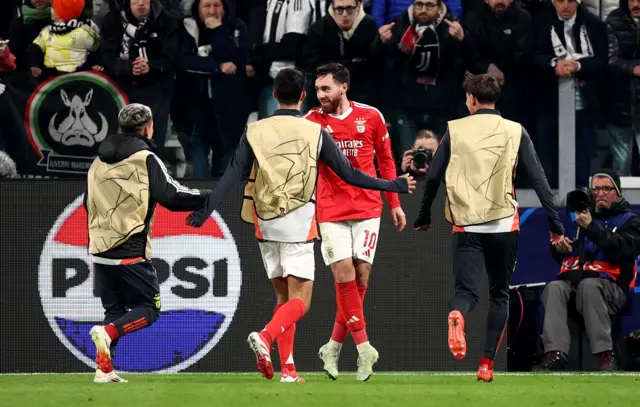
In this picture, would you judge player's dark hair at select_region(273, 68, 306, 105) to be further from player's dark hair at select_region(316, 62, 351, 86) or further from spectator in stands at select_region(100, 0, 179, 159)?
spectator in stands at select_region(100, 0, 179, 159)

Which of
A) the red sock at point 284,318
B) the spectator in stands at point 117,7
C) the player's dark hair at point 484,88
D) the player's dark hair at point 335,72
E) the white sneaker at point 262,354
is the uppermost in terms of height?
the spectator in stands at point 117,7

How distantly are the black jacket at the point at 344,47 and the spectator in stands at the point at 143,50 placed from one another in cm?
135

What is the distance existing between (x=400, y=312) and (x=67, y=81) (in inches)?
163

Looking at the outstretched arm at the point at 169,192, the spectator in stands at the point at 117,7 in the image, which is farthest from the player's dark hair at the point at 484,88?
the spectator in stands at the point at 117,7

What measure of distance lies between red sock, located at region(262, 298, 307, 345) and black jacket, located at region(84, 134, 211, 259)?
0.93 m

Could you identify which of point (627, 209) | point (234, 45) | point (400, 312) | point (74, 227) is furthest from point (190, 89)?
point (627, 209)

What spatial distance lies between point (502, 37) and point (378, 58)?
120cm

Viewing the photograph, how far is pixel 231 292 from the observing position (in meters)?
11.8

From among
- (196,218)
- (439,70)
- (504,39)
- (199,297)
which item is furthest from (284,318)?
(504,39)

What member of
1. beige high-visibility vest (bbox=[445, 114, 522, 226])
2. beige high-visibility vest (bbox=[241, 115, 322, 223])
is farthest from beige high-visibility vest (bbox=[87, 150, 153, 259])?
beige high-visibility vest (bbox=[445, 114, 522, 226])

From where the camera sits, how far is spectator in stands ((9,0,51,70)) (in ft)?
44.9

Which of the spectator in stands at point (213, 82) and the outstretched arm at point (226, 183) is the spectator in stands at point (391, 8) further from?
the outstretched arm at point (226, 183)

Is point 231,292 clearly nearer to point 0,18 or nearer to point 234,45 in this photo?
point 234,45

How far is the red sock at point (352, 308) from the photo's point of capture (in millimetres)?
9789
